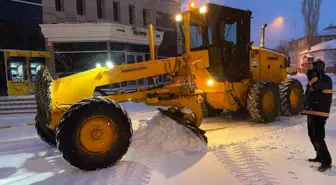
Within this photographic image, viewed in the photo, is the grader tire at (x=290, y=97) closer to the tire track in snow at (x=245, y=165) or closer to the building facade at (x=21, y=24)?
the tire track in snow at (x=245, y=165)

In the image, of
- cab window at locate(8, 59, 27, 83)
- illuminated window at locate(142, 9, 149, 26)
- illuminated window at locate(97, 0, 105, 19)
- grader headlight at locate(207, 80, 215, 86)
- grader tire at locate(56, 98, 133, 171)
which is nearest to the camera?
grader tire at locate(56, 98, 133, 171)

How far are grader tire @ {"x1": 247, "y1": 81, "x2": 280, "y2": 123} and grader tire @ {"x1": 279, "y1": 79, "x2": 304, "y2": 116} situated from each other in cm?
67

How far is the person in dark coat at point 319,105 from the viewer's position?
17.2 feet

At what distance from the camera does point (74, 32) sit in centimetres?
1933

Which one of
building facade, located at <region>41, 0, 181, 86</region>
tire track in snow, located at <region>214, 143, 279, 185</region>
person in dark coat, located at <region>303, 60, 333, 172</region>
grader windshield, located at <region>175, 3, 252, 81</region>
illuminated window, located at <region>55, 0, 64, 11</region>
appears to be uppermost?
illuminated window, located at <region>55, 0, 64, 11</region>

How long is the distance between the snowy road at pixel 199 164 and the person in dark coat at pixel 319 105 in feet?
0.91

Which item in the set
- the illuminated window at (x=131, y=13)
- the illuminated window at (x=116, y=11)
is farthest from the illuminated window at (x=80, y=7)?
the illuminated window at (x=131, y=13)

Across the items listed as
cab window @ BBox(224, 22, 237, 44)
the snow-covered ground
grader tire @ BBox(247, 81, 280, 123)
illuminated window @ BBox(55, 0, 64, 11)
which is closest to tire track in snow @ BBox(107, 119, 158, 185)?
the snow-covered ground

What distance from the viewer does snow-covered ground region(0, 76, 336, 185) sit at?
16.3ft

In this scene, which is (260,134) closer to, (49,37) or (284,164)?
(284,164)

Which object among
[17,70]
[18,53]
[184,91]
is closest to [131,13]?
[18,53]

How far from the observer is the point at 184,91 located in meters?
7.19

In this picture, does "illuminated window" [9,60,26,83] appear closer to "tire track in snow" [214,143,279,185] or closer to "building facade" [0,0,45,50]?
"building facade" [0,0,45,50]

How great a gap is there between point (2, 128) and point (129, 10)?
681 inches
